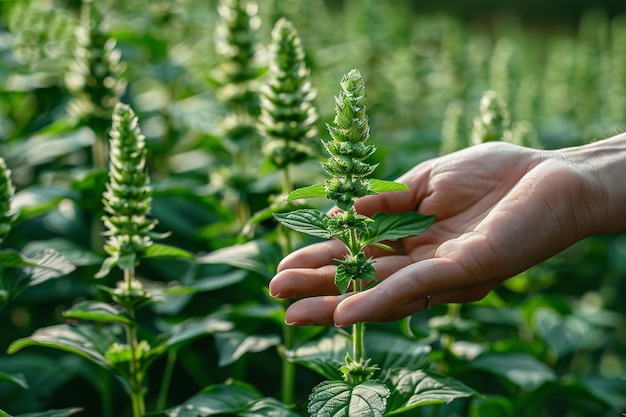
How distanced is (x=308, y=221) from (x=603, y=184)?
112cm

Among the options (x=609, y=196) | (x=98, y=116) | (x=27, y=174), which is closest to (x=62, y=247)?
(x=98, y=116)

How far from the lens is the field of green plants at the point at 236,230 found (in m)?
2.60

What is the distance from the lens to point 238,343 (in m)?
3.04

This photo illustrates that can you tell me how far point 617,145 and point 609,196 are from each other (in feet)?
0.93

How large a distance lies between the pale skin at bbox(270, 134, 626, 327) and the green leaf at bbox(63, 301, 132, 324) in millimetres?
533

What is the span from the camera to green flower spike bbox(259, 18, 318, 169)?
2.96m

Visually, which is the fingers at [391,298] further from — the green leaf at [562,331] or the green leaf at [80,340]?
the green leaf at [562,331]

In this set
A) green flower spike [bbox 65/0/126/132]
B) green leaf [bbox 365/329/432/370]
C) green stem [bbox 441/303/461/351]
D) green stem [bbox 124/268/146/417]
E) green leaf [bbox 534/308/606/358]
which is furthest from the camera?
green leaf [bbox 534/308/606/358]

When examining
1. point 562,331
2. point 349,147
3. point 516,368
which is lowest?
point 562,331

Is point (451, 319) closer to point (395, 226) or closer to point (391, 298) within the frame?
point (395, 226)

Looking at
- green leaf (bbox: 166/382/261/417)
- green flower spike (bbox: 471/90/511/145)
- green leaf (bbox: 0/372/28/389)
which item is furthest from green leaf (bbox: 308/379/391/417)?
green flower spike (bbox: 471/90/511/145)

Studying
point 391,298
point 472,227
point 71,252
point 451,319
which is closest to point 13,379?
point 71,252

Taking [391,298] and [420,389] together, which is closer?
[391,298]

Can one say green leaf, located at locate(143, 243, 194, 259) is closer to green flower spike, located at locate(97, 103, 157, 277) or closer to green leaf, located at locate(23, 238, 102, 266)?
green flower spike, located at locate(97, 103, 157, 277)
